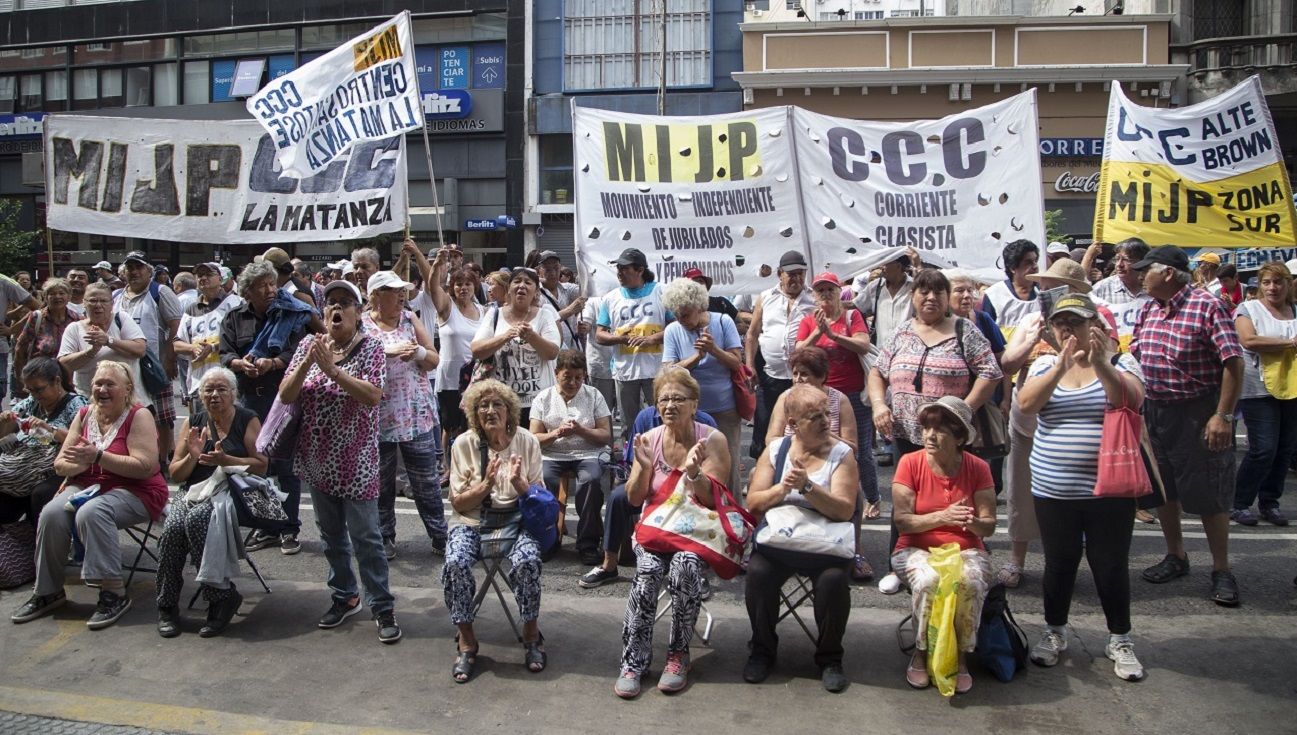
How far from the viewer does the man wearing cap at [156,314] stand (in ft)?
26.2

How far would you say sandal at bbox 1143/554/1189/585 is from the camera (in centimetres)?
577

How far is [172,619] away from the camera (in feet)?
A: 17.5

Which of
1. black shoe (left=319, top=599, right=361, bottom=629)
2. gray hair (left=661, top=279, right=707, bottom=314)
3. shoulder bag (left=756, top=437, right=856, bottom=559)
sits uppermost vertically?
gray hair (left=661, top=279, right=707, bottom=314)

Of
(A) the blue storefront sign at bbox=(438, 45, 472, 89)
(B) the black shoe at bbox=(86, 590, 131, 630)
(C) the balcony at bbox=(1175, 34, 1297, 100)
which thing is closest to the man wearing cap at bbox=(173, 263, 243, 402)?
(B) the black shoe at bbox=(86, 590, 131, 630)

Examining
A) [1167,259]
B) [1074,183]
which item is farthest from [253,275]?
[1074,183]

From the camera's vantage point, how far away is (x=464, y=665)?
472 centimetres

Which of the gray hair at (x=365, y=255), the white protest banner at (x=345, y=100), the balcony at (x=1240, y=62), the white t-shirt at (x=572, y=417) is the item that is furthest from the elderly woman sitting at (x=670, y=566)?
the balcony at (x=1240, y=62)

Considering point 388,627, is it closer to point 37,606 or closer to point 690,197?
point 37,606


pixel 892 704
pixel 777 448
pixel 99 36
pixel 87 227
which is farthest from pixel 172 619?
pixel 99 36

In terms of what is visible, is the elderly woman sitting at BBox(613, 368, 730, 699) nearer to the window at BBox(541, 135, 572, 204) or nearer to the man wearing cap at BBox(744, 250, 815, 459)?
the man wearing cap at BBox(744, 250, 815, 459)

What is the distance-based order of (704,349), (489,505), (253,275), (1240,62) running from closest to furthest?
(489,505) < (704,349) < (253,275) < (1240,62)

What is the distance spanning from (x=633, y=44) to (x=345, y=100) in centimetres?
2033

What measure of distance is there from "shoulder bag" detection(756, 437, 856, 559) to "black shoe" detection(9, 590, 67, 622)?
3.94 m

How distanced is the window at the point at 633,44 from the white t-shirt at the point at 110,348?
68.7 ft
